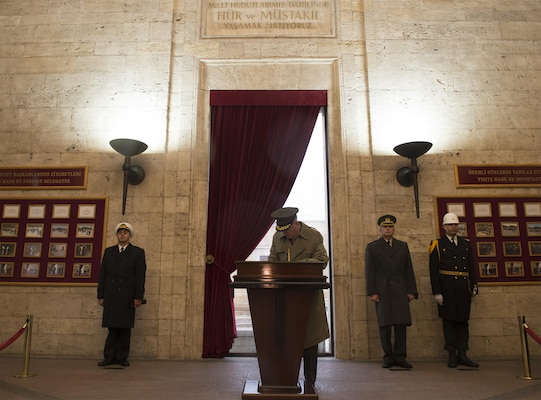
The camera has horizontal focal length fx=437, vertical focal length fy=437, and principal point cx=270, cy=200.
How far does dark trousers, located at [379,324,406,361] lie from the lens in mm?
5035

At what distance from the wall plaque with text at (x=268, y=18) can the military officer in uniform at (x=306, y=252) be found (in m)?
3.66

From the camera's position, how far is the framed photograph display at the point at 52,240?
19.5 feet

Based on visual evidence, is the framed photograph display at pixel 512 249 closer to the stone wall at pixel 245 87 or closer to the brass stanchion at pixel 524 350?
the stone wall at pixel 245 87

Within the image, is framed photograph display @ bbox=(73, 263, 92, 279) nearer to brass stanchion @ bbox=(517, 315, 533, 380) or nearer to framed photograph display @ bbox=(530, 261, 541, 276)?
brass stanchion @ bbox=(517, 315, 533, 380)

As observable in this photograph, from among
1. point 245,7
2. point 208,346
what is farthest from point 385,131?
point 208,346

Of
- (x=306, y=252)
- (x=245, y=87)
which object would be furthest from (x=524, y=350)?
(x=245, y=87)

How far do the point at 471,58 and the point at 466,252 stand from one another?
3040 mm

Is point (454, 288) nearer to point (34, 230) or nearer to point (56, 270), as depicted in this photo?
point (56, 270)

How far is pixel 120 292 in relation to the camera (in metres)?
5.16

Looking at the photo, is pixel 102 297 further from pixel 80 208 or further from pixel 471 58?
pixel 471 58

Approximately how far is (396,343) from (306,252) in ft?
6.35

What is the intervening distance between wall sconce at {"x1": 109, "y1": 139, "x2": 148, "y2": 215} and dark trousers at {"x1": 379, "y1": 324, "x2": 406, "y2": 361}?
3.70 m

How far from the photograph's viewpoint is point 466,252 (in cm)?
525

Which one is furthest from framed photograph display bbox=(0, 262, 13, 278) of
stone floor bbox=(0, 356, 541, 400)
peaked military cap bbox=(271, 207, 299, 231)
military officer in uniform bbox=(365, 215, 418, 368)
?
military officer in uniform bbox=(365, 215, 418, 368)
